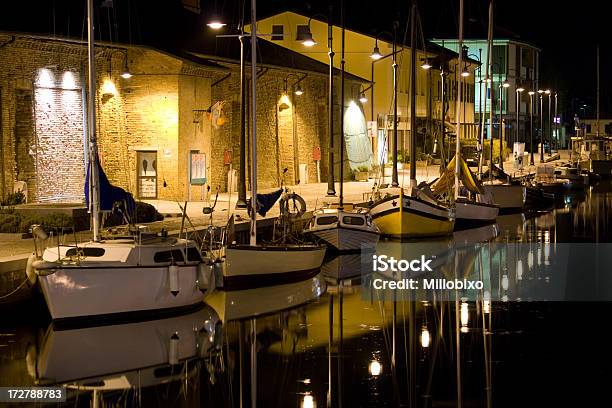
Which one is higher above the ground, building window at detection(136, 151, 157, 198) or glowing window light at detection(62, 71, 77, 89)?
glowing window light at detection(62, 71, 77, 89)

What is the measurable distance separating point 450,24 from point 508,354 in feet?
309

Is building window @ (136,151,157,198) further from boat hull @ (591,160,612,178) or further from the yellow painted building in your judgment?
boat hull @ (591,160,612,178)

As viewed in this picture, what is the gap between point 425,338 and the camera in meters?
22.8

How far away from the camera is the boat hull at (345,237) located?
3525 centimetres

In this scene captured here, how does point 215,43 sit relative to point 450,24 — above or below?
below

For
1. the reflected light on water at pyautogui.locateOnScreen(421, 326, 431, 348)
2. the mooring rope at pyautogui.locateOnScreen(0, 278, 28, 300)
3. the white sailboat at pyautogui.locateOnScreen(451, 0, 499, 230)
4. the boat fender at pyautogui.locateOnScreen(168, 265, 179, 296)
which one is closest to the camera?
the reflected light on water at pyautogui.locateOnScreen(421, 326, 431, 348)

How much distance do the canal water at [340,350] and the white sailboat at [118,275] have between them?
1.38ft

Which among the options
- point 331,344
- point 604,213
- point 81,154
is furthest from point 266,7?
point 331,344

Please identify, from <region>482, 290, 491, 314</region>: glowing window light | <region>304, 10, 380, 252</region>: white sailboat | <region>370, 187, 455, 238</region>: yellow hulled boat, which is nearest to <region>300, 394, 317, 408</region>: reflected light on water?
<region>482, 290, 491, 314</region>: glowing window light

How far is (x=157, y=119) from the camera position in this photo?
4553cm

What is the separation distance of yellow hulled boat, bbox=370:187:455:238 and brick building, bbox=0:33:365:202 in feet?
26.5

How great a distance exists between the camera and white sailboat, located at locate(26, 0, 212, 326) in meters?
22.5

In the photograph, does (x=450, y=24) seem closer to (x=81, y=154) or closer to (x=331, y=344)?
(x=81, y=154)

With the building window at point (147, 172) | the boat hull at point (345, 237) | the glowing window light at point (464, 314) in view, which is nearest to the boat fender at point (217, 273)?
the glowing window light at point (464, 314)
